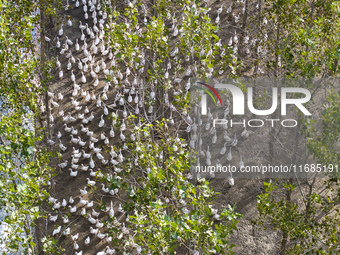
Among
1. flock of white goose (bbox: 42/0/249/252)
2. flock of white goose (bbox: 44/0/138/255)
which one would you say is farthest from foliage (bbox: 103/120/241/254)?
flock of white goose (bbox: 42/0/249/252)

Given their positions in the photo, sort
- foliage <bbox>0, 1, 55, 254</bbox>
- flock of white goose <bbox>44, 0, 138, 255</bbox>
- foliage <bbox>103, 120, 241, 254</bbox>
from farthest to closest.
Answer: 1. flock of white goose <bbox>44, 0, 138, 255</bbox>
2. foliage <bbox>0, 1, 55, 254</bbox>
3. foliage <bbox>103, 120, 241, 254</bbox>

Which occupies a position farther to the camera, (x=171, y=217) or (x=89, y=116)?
(x=89, y=116)

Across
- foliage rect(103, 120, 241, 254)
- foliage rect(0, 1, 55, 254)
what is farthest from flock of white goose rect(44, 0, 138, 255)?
foliage rect(103, 120, 241, 254)

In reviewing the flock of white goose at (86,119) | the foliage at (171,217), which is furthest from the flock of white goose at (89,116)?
the foliage at (171,217)

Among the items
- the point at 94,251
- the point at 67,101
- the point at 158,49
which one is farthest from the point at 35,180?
the point at 67,101

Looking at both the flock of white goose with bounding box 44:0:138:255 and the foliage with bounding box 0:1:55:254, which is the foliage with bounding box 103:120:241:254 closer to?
the foliage with bounding box 0:1:55:254

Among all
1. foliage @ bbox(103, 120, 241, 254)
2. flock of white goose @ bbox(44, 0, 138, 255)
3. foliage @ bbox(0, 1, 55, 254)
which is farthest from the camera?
flock of white goose @ bbox(44, 0, 138, 255)

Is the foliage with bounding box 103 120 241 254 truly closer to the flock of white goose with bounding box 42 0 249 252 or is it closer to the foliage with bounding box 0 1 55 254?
the foliage with bounding box 0 1 55 254

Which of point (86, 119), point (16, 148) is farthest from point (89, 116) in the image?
point (16, 148)

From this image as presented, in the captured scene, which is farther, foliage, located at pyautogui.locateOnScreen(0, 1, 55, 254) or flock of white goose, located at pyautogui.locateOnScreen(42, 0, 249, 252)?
flock of white goose, located at pyautogui.locateOnScreen(42, 0, 249, 252)

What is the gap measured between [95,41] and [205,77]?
9.39 metres


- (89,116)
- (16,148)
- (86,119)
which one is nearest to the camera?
(16,148)

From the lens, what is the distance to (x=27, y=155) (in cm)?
1008

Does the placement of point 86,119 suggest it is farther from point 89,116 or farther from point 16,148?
point 16,148
